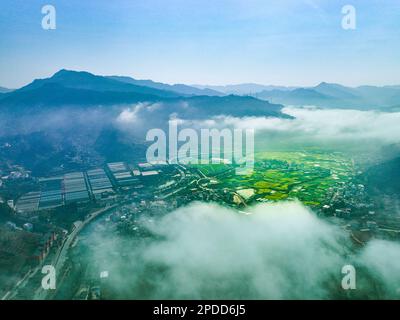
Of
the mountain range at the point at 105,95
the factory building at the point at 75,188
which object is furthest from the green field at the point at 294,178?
the mountain range at the point at 105,95

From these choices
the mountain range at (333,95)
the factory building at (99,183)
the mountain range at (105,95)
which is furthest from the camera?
the mountain range at (333,95)

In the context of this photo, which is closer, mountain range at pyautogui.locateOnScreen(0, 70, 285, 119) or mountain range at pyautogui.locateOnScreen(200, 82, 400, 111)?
mountain range at pyautogui.locateOnScreen(0, 70, 285, 119)

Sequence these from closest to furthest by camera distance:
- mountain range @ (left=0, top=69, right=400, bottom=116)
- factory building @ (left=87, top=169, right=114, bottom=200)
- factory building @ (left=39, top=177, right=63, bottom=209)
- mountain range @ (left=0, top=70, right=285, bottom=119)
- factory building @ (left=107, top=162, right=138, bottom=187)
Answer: factory building @ (left=39, top=177, right=63, bottom=209) → factory building @ (left=87, top=169, right=114, bottom=200) → factory building @ (left=107, top=162, right=138, bottom=187) → mountain range @ (left=0, top=70, right=285, bottom=119) → mountain range @ (left=0, top=69, right=400, bottom=116)

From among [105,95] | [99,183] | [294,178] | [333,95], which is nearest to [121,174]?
[99,183]

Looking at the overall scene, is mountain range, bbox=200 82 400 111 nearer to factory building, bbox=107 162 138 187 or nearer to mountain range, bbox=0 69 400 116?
mountain range, bbox=0 69 400 116

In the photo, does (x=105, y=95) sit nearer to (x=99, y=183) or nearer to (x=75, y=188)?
(x=99, y=183)

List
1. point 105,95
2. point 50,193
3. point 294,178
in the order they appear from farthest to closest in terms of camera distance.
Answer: point 105,95 < point 294,178 < point 50,193

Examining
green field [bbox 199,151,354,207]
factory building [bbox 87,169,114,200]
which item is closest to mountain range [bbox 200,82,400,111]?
green field [bbox 199,151,354,207]

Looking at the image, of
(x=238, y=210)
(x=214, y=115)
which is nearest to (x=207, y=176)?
(x=238, y=210)

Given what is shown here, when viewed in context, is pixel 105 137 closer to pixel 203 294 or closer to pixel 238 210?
pixel 238 210

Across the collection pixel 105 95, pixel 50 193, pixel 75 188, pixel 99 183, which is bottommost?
pixel 50 193

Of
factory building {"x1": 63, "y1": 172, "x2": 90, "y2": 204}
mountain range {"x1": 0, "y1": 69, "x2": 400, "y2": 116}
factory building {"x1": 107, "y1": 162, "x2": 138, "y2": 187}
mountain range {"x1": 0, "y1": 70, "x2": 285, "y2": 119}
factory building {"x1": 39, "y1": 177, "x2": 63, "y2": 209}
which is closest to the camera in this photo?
factory building {"x1": 39, "y1": 177, "x2": 63, "y2": 209}

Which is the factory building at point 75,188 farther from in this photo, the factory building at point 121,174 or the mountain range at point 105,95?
the mountain range at point 105,95
